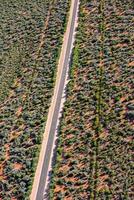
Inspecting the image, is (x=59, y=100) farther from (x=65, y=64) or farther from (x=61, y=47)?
(x=61, y=47)

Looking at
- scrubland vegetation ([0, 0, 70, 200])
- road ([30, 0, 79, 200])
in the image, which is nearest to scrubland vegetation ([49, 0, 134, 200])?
road ([30, 0, 79, 200])

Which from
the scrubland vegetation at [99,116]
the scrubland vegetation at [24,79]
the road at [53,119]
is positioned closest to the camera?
the scrubland vegetation at [99,116]

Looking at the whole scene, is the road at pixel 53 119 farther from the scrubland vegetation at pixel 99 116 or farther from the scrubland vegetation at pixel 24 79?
the scrubland vegetation at pixel 99 116

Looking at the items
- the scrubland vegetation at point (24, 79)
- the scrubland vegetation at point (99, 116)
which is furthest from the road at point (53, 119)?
the scrubland vegetation at point (99, 116)

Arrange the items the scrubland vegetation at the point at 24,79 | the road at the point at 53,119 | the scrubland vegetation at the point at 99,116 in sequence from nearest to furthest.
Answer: the scrubland vegetation at the point at 99,116
the road at the point at 53,119
the scrubland vegetation at the point at 24,79

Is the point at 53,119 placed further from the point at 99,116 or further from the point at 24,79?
the point at 24,79

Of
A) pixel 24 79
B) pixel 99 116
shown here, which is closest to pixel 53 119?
pixel 99 116
